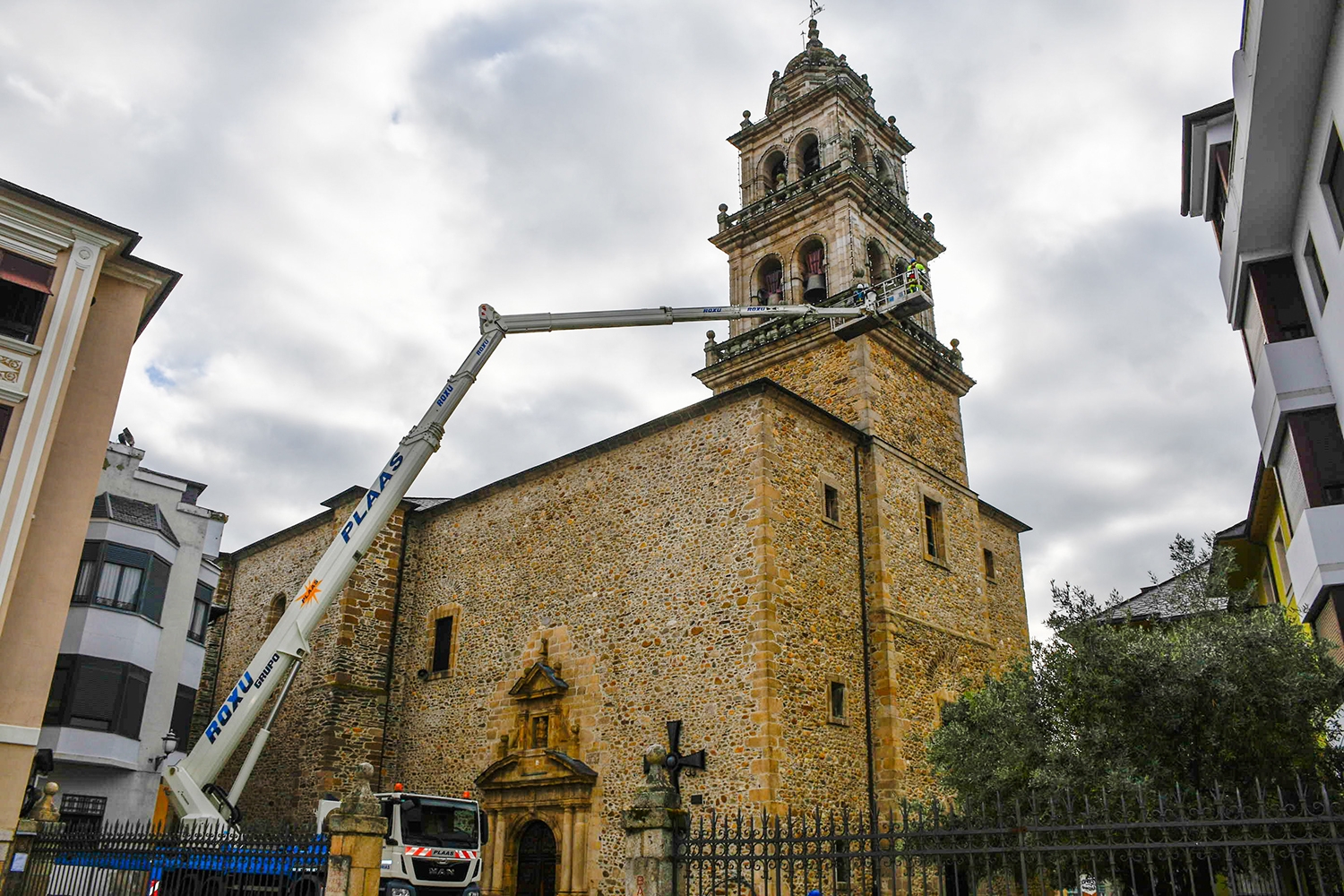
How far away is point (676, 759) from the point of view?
15.8m

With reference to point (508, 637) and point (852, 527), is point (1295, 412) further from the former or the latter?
point (508, 637)

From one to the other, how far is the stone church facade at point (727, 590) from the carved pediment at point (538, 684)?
112 millimetres

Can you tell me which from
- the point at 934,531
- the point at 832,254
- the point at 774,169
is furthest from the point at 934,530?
the point at 774,169

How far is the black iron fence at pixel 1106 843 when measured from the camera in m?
5.92

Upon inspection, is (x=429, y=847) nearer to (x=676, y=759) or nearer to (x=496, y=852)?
(x=676, y=759)

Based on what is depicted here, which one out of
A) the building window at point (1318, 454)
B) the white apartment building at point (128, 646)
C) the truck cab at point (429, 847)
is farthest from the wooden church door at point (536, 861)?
the building window at point (1318, 454)

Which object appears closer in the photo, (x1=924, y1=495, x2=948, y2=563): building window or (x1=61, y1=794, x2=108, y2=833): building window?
(x1=61, y1=794, x2=108, y2=833): building window

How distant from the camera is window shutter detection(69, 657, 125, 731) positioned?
17.4 m

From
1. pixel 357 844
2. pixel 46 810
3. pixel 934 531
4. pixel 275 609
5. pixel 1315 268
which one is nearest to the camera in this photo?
pixel 357 844

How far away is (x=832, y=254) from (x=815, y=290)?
3.19 feet

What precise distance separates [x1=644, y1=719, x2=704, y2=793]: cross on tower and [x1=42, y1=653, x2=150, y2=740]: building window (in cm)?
1020

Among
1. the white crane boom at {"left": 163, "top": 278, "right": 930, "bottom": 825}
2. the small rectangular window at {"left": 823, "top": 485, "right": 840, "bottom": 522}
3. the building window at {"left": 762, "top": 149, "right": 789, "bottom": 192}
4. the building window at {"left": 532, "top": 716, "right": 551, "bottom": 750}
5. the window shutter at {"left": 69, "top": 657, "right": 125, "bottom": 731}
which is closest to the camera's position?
the white crane boom at {"left": 163, "top": 278, "right": 930, "bottom": 825}

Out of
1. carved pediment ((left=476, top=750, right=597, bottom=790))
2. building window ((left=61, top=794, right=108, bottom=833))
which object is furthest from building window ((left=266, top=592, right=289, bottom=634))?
carved pediment ((left=476, top=750, right=597, bottom=790))

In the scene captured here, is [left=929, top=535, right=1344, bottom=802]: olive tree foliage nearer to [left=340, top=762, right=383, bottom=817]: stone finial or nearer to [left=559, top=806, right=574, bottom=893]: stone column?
[left=340, top=762, right=383, bottom=817]: stone finial
